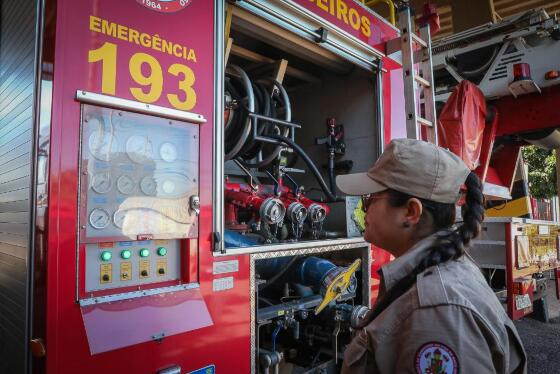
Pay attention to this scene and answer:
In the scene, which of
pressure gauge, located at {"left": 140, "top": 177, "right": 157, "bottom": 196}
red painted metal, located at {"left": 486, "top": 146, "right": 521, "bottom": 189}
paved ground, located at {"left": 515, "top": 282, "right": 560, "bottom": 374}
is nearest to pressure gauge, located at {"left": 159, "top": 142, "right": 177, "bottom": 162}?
pressure gauge, located at {"left": 140, "top": 177, "right": 157, "bottom": 196}

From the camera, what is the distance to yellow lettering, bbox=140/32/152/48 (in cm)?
182

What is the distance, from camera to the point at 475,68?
5055 millimetres

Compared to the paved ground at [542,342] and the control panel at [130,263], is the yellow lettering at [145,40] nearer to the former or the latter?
the control panel at [130,263]

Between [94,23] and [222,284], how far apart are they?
1.26 metres

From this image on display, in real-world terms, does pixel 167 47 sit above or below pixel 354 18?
below

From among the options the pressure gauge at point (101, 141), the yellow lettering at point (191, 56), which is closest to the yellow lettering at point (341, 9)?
the yellow lettering at point (191, 56)

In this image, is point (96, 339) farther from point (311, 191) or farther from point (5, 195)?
point (311, 191)

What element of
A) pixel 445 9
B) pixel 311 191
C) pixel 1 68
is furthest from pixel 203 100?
pixel 445 9

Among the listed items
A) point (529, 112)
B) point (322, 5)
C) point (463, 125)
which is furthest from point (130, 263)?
point (529, 112)

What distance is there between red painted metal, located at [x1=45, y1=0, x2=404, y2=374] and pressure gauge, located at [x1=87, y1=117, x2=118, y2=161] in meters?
0.06

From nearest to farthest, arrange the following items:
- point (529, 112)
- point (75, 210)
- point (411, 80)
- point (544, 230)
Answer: point (75, 210) < point (411, 80) < point (529, 112) < point (544, 230)

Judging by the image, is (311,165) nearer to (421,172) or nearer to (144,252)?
(144,252)

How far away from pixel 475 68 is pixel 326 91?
2.34 metres

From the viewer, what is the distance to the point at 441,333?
932 millimetres
